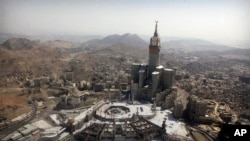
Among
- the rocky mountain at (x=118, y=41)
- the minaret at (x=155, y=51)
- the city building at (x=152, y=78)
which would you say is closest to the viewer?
the city building at (x=152, y=78)

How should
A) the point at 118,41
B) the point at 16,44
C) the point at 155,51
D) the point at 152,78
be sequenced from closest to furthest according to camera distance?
the point at 152,78 < the point at 155,51 < the point at 16,44 < the point at 118,41

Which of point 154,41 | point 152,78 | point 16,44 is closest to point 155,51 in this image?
point 154,41

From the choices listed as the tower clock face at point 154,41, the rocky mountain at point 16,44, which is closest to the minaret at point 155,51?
the tower clock face at point 154,41

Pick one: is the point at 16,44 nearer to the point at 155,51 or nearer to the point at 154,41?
the point at 154,41

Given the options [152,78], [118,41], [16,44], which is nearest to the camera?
[152,78]

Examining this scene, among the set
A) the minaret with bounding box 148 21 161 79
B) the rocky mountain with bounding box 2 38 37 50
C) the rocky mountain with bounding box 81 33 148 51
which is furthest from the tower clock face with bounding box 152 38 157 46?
the rocky mountain with bounding box 81 33 148 51

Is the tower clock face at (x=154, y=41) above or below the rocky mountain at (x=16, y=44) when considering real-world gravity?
above

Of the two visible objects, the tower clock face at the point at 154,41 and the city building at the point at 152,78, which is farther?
the tower clock face at the point at 154,41

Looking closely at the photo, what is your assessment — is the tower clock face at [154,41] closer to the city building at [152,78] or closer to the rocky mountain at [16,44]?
the city building at [152,78]

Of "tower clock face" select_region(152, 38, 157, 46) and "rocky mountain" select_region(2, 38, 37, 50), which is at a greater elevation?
"tower clock face" select_region(152, 38, 157, 46)

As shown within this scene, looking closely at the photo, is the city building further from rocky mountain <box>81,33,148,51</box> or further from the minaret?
rocky mountain <box>81,33,148,51</box>

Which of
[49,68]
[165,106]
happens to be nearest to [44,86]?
[49,68]
